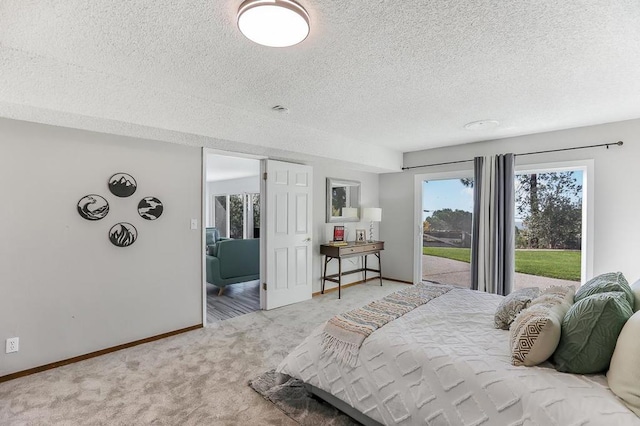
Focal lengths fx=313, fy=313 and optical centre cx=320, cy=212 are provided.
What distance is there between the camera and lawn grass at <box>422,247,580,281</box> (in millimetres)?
4207

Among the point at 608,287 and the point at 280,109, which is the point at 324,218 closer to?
the point at 280,109

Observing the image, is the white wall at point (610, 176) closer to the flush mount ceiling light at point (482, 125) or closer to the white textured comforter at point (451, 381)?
the flush mount ceiling light at point (482, 125)

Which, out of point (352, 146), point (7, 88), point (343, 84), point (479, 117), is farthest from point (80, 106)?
point (479, 117)

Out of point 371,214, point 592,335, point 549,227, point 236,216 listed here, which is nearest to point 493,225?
point 549,227

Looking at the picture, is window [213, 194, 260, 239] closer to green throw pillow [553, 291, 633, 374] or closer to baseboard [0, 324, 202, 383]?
baseboard [0, 324, 202, 383]

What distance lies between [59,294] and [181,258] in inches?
41.3

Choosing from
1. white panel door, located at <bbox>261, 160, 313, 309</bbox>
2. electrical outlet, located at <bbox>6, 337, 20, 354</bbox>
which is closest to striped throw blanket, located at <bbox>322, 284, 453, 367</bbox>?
white panel door, located at <bbox>261, 160, 313, 309</bbox>

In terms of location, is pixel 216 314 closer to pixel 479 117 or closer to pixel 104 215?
pixel 104 215

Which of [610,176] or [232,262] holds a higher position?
[610,176]

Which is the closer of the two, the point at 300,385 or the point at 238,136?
the point at 300,385

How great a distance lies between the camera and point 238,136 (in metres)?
3.28

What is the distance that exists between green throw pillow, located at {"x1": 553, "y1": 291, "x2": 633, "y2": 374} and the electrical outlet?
3695mm

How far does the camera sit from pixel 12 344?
8.10 ft

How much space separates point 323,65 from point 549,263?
436 centimetres
